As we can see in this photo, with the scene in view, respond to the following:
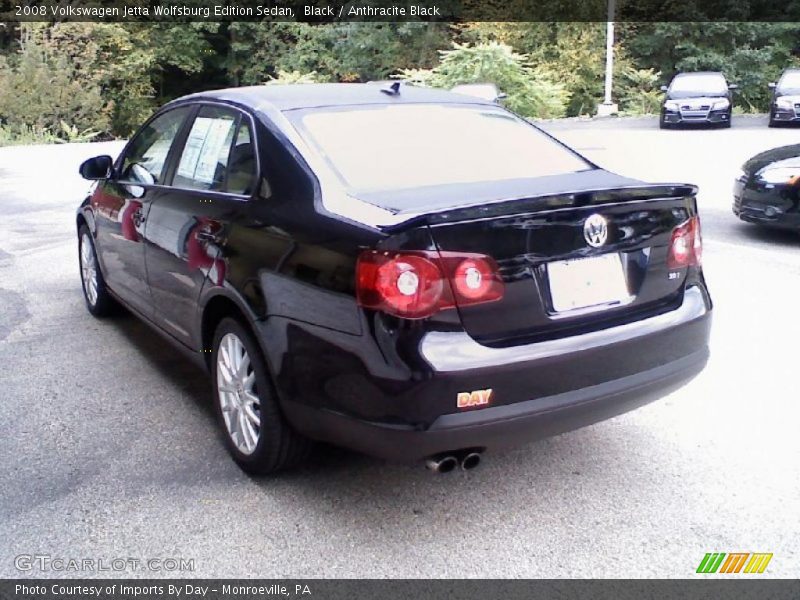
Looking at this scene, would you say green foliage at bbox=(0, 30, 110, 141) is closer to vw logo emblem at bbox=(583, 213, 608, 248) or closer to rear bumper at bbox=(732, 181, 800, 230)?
rear bumper at bbox=(732, 181, 800, 230)

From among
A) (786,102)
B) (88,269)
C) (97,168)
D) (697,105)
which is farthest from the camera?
(697,105)

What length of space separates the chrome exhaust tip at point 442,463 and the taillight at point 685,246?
1.22 meters

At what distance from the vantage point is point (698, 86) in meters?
24.0

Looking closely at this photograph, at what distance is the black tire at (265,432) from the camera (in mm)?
3418

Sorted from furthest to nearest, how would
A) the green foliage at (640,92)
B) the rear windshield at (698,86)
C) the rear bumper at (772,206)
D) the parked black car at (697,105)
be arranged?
the green foliage at (640,92), the rear windshield at (698,86), the parked black car at (697,105), the rear bumper at (772,206)

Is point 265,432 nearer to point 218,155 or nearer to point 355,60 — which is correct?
point 218,155

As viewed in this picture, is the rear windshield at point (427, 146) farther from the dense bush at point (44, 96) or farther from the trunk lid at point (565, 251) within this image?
the dense bush at point (44, 96)

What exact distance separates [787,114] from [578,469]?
21327 mm

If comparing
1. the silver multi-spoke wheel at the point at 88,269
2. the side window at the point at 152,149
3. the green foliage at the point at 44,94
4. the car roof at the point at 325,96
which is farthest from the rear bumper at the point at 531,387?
the green foliage at the point at 44,94

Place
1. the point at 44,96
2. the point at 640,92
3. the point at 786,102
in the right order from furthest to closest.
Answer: the point at 640,92
the point at 44,96
the point at 786,102

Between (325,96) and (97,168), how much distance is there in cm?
193

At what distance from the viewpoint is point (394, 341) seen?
2855 mm

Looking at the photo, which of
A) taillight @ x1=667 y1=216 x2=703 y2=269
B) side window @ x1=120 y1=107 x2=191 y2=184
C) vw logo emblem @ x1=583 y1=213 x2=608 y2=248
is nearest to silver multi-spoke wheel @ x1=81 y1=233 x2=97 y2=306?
side window @ x1=120 y1=107 x2=191 y2=184

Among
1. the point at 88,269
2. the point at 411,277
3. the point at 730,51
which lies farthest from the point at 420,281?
the point at 730,51
